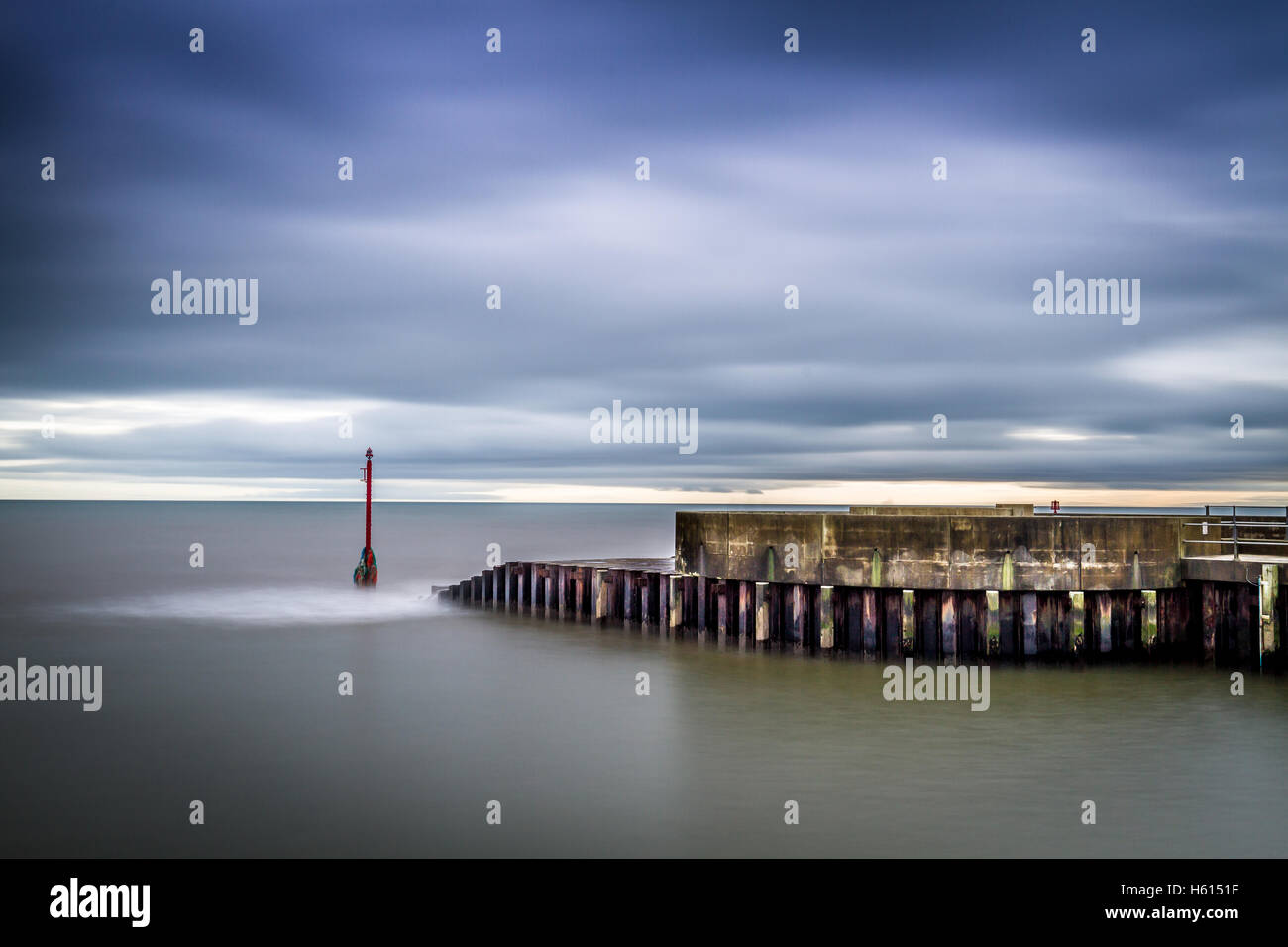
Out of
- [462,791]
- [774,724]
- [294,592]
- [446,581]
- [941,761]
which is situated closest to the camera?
[462,791]

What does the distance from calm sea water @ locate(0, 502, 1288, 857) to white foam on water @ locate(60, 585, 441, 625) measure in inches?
198

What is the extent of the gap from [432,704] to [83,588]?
27887 mm

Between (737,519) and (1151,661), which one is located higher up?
(737,519)

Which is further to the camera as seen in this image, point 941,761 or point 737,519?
point 737,519

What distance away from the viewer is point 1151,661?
20766 millimetres

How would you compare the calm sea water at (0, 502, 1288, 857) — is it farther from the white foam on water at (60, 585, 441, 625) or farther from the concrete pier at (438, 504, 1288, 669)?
the white foam on water at (60, 585, 441, 625)

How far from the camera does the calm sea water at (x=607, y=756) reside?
11.7 metres

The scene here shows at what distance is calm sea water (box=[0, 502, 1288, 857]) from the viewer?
11.7 meters

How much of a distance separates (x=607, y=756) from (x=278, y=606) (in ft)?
74.0

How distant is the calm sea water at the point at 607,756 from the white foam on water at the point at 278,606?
5.04 m

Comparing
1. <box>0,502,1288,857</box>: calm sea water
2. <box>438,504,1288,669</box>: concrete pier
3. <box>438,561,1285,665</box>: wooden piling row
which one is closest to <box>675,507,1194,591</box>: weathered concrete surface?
<box>438,504,1288,669</box>: concrete pier
